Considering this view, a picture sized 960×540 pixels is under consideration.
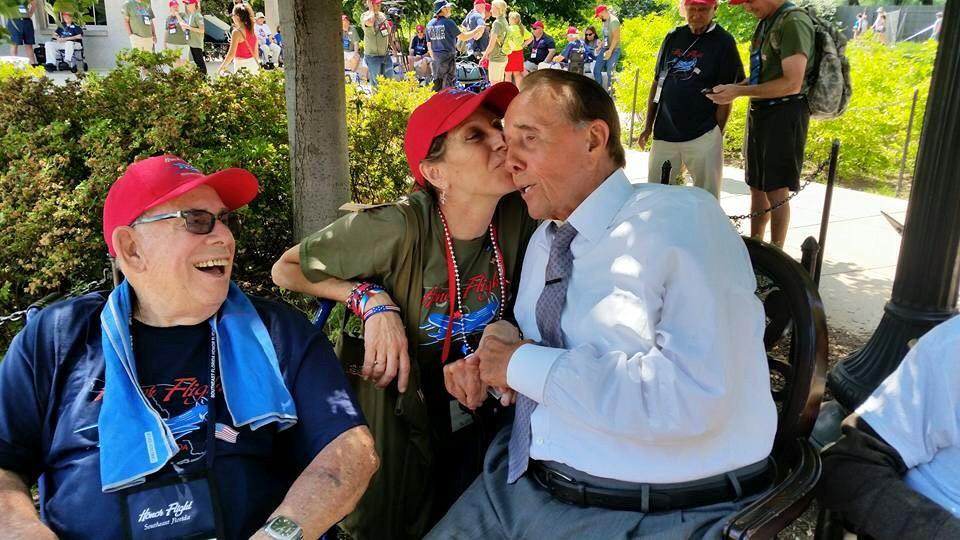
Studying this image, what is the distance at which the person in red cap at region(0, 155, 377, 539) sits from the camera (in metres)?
1.84

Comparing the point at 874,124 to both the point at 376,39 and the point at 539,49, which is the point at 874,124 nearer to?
the point at 376,39

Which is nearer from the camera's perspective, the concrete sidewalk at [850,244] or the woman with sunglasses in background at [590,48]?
the concrete sidewalk at [850,244]

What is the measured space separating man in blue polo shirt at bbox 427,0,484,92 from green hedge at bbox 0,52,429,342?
1018 centimetres

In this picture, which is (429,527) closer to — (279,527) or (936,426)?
(279,527)

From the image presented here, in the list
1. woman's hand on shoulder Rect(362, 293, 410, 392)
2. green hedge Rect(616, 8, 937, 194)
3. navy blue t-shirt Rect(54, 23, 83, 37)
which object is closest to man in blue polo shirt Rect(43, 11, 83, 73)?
navy blue t-shirt Rect(54, 23, 83, 37)

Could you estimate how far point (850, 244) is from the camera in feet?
21.9

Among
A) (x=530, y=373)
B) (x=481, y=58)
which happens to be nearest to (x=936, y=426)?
(x=530, y=373)

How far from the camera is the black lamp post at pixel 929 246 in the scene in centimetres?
327

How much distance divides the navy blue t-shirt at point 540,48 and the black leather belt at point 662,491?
18.4 metres

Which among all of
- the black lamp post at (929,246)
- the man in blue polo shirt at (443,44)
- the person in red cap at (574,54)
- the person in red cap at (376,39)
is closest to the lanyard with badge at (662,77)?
the black lamp post at (929,246)

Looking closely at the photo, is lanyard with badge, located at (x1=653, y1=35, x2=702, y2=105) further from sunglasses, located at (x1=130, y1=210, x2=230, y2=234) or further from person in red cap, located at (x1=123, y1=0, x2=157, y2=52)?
person in red cap, located at (x1=123, y1=0, x2=157, y2=52)

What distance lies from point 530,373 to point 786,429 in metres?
0.79

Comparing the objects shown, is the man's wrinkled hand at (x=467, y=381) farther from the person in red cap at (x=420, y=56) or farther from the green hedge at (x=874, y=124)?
the person in red cap at (x=420, y=56)

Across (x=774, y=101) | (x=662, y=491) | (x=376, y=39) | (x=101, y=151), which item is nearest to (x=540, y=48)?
(x=376, y=39)
